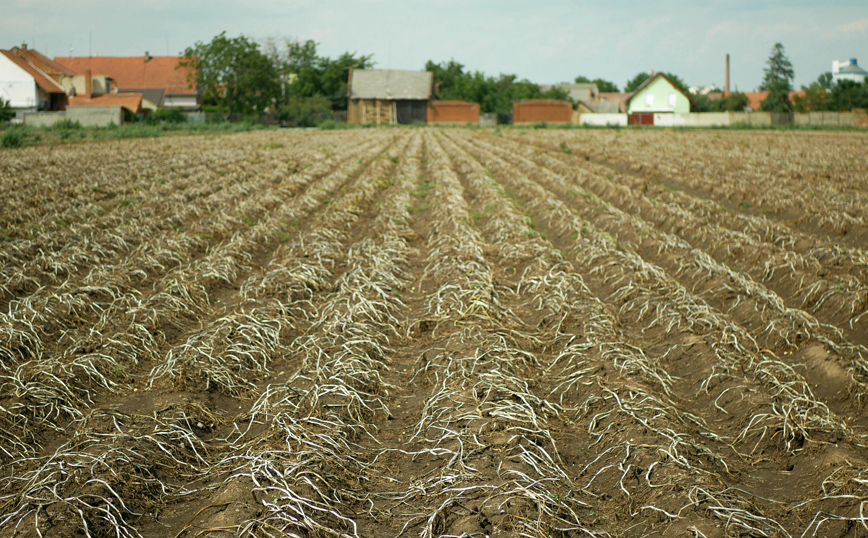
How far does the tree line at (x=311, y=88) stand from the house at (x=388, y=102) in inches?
131

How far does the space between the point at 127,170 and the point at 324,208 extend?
9.27 m

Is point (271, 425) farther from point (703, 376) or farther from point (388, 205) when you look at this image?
point (388, 205)

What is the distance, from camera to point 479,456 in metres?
4.55

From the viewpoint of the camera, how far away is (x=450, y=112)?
2648 inches

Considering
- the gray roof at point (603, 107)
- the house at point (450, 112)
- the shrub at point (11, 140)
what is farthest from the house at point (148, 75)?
the gray roof at point (603, 107)

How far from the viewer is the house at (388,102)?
68.1 meters

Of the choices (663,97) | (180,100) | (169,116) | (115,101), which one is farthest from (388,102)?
(663,97)

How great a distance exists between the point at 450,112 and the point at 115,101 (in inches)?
1241

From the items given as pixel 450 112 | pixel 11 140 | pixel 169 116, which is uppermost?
pixel 450 112

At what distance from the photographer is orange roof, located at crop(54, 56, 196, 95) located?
77375 mm

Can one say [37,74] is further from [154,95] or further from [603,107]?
[603,107]

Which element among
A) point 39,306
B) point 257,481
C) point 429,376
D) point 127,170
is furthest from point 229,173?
point 257,481

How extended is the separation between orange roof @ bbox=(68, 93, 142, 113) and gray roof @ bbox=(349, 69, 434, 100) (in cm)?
2004

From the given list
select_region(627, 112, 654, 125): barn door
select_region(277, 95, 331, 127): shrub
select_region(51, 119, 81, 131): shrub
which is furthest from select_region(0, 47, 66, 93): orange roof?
select_region(627, 112, 654, 125): barn door
